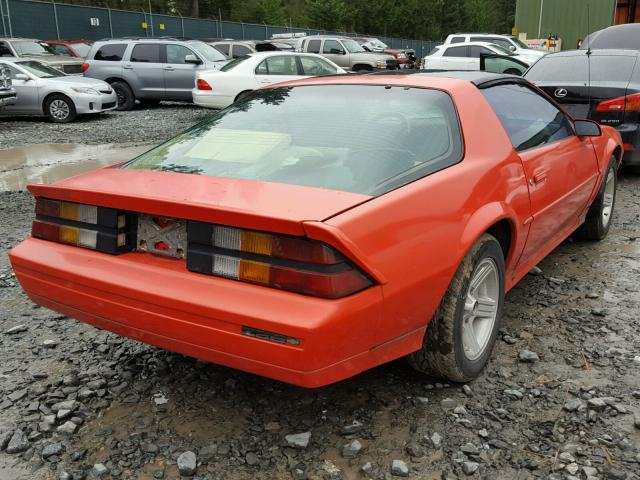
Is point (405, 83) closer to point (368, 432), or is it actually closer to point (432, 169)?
point (432, 169)

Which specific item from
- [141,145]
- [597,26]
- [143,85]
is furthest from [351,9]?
[141,145]

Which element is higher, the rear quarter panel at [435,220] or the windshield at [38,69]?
the windshield at [38,69]

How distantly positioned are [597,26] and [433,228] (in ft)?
91.7

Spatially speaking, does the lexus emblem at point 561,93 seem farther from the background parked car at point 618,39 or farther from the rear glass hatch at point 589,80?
the background parked car at point 618,39

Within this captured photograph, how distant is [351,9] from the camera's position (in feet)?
194

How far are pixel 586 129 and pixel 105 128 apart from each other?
9.82m

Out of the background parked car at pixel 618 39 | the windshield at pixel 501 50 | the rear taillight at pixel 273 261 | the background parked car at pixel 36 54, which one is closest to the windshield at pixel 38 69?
the background parked car at pixel 36 54

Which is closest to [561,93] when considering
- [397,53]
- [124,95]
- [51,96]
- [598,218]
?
[598,218]

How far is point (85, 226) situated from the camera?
8.56 feet

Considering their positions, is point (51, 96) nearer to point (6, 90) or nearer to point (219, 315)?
point (6, 90)

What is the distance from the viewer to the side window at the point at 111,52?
1479cm

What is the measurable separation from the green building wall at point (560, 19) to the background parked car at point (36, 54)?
70.2 ft

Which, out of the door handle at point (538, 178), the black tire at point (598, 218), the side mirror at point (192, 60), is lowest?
the black tire at point (598, 218)

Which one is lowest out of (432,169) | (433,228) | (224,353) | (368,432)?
(368,432)
